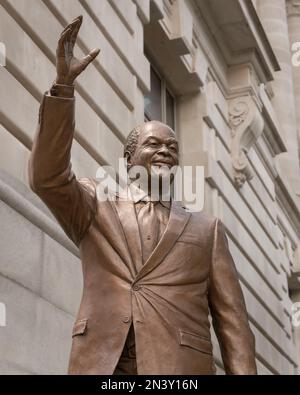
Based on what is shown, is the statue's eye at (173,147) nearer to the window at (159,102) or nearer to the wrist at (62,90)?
the wrist at (62,90)

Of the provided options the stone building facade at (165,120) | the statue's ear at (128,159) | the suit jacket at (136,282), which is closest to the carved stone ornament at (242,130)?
the stone building facade at (165,120)

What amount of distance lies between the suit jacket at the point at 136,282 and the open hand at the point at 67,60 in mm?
111

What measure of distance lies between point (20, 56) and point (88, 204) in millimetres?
4111

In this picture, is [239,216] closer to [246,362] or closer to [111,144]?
[111,144]

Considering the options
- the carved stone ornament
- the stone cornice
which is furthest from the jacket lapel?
the carved stone ornament

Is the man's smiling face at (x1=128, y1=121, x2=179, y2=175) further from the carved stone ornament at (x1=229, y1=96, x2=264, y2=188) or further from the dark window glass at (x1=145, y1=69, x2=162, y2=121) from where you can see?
the carved stone ornament at (x1=229, y1=96, x2=264, y2=188)

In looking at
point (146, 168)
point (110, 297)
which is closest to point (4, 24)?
point (146, 168)

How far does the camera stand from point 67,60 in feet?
13.2

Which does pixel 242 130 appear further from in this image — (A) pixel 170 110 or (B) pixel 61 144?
(B) pixel 61 144

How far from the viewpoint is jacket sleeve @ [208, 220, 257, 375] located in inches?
168

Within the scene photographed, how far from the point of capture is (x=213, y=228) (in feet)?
15.0

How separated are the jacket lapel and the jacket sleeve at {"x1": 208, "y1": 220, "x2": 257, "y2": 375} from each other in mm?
209

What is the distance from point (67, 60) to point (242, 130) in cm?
1269

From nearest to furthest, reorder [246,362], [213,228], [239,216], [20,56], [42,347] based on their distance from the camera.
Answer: [246,362] → [213,228] → [42,347] → [20,56] → [239,216]
